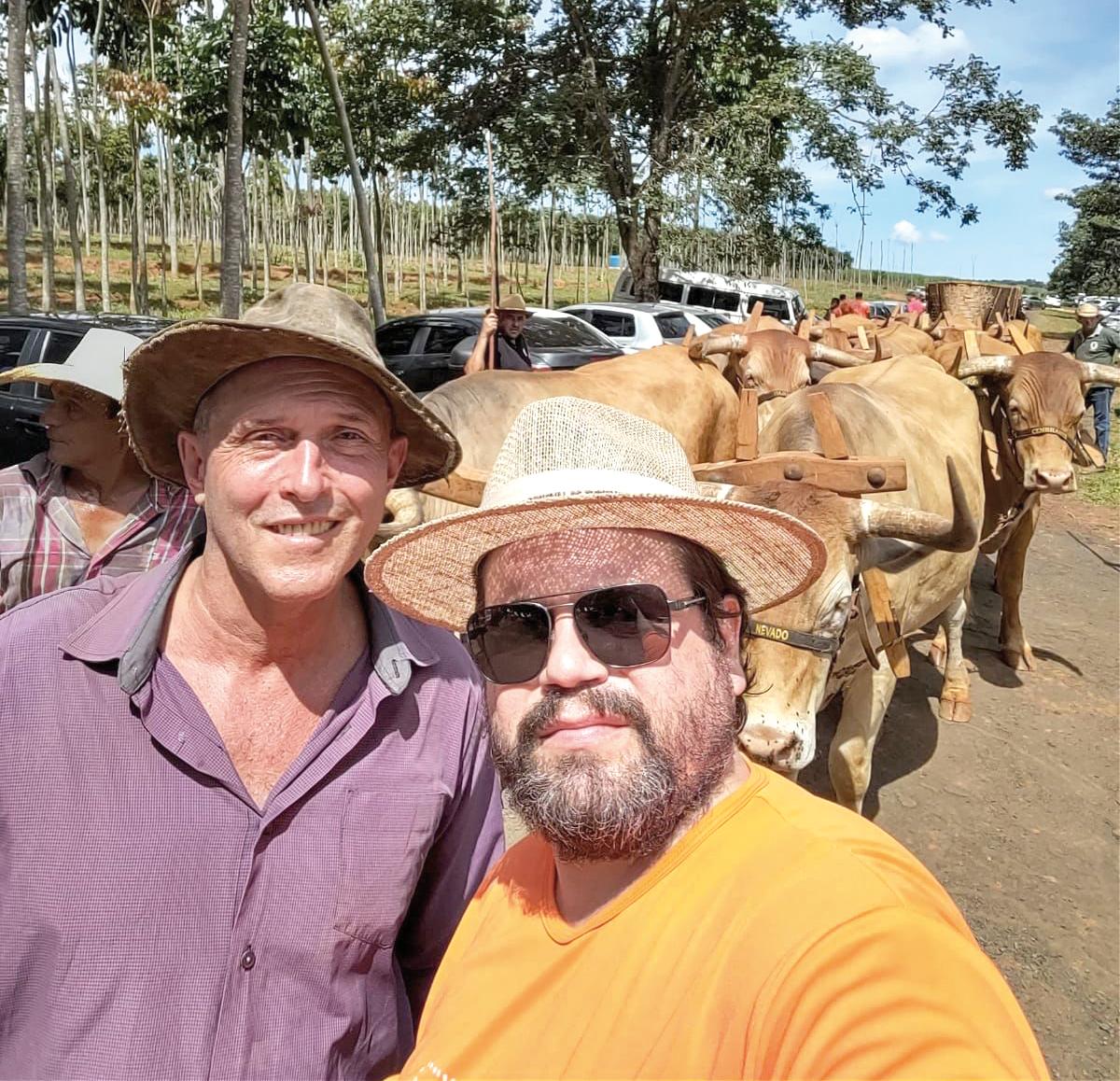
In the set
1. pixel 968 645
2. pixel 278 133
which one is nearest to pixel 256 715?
pixel 968 645

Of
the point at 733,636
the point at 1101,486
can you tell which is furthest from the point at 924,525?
the point at 1101,486

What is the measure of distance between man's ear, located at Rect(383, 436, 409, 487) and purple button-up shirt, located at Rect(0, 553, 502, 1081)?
432 millimetres

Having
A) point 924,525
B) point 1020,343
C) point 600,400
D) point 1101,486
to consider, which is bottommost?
point 1101,486

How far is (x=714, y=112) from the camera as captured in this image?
58.3ft

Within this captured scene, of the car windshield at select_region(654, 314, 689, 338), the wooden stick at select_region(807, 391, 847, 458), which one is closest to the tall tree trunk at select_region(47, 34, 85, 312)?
the car windshield at select_region(654, 314, 689, 338)

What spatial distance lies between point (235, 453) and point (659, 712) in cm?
Result: 91

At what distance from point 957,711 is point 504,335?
15.5ft

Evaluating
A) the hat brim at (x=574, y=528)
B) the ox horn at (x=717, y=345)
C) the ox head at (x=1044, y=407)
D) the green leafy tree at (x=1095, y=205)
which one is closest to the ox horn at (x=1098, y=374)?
the ox head at (x=1044, y=407)

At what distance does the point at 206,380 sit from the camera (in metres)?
1.78

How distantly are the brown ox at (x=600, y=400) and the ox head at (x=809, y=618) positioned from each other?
4.71ft

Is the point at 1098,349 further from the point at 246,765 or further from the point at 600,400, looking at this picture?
the point at 246,765

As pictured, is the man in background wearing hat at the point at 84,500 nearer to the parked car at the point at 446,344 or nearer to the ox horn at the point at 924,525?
the ox horn at the point at 924,525

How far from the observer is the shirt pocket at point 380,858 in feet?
5.33

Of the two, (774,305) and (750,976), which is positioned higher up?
(774,305)
